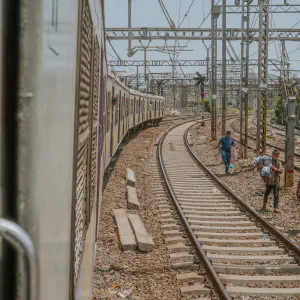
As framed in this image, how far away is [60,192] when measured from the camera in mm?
1207

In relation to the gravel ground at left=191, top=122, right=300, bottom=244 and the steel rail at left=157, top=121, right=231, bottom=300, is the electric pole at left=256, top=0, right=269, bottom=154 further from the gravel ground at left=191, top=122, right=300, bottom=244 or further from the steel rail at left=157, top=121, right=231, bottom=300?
the steel rail at left=157, top=121, right=231, bottom=300

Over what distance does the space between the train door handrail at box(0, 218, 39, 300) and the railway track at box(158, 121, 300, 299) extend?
4572 mm

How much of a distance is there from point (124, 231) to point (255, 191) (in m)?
5.58

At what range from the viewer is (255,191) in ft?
41.0

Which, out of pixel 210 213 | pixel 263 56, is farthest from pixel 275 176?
pixel 263 56

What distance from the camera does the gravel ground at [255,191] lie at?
8992mm

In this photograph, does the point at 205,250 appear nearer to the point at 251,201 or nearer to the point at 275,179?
the point at 275,179

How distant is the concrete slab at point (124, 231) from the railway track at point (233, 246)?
68cm

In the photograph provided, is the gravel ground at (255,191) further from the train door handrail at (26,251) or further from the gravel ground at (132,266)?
the train door handrail at (26,251)

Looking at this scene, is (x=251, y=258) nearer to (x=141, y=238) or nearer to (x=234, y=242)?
(x=234, y=242)

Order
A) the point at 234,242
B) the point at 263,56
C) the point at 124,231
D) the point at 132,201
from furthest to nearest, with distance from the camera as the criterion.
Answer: the point at 263,56
the point at 132,201
the point at 124,231
the point at 234,242

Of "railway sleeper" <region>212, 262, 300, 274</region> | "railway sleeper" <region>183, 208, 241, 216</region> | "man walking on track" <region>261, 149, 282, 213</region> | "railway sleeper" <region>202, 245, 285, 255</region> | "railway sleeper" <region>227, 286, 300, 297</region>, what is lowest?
"railway sleeper" <region>227, 286, 300, 297</region>

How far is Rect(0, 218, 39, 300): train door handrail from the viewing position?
2.86 feet

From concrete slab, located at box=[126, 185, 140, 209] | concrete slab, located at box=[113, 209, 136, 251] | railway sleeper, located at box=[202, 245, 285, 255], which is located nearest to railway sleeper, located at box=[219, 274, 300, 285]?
railway sleeper, located at box=[202, 245, 285, 255]
